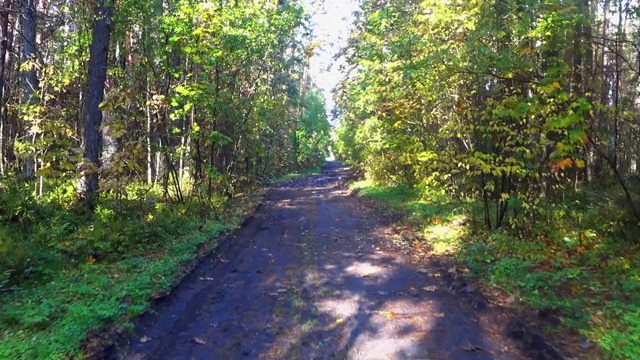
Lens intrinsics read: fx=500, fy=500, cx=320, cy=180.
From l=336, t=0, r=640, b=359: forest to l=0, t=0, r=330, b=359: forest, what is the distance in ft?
16.1

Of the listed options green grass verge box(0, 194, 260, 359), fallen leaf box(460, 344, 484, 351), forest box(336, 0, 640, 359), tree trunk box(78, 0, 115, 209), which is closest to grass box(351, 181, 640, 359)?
forest box(336, 0, 640, 359)

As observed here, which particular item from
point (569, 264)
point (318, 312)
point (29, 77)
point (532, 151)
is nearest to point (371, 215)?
point (532, 151)

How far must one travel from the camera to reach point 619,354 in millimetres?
4758

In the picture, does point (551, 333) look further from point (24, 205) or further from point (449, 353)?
point (24, 205)

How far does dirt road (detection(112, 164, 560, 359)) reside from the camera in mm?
5352

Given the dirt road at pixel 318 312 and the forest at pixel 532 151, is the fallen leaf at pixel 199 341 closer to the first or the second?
the dirt road at pixel 318 312

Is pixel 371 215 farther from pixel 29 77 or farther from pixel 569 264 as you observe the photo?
pixel 29 77

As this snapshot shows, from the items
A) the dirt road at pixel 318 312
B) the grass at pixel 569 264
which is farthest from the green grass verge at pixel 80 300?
the grass at pixel 569 264

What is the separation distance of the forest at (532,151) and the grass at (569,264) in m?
0.02

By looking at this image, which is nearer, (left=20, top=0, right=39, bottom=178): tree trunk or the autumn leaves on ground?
the autumn leaves on ground

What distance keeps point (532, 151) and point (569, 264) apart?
2.97 meters

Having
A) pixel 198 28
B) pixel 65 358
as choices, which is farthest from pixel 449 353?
pixel 198 28

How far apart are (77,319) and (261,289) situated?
8.99 ft

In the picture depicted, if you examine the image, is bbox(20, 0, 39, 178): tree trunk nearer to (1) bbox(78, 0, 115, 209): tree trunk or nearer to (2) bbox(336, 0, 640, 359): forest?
(1) bbox(78, 0, 115, 209): tree trunk
